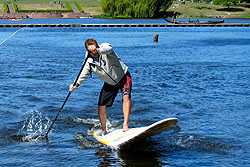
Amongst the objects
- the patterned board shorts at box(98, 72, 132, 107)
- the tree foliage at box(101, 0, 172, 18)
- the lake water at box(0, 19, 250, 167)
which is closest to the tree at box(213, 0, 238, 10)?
the tree foliage at box(101, 0, 172, 18)

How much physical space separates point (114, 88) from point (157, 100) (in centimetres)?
651

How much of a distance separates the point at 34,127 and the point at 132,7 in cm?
9937

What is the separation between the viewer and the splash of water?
1114 centimetres

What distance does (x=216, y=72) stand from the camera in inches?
933

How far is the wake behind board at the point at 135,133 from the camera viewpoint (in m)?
9.11

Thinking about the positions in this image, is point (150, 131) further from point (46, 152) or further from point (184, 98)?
point (184, 98)

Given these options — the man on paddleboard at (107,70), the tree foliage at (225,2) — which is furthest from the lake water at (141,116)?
the tree foliage at (225,2)

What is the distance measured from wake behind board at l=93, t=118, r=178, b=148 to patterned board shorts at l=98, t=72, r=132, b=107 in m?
0.81

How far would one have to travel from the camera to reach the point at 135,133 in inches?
366

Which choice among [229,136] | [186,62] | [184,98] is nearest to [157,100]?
[184,98]

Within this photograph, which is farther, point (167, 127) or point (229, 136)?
point (229, 136)

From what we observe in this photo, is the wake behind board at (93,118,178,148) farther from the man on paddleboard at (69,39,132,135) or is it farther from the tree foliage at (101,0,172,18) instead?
the tree foliage at (101,0,172,18)

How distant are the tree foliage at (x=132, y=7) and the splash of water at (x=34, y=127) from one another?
9589cm

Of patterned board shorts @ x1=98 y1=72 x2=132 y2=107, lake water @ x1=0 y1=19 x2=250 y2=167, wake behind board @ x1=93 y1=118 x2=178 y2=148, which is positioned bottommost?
lake water @ x1=0 y1=19 x2=250 y2=167
